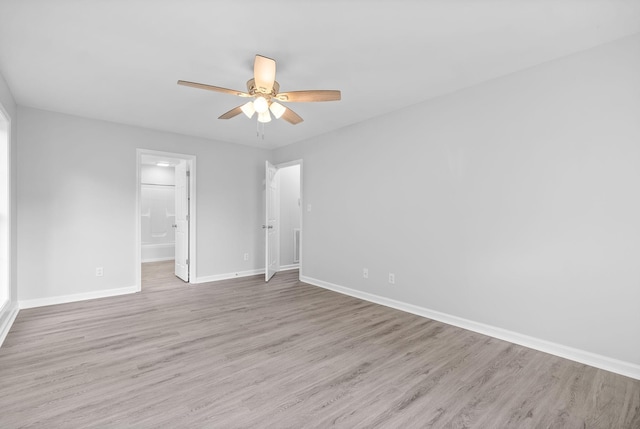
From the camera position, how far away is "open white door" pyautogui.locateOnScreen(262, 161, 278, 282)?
513cm

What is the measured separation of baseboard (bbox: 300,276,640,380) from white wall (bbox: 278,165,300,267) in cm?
263

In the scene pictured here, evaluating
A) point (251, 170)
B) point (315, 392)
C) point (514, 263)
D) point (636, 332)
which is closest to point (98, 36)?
point (315, 392)

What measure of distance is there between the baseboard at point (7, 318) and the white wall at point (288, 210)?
12.8 feet

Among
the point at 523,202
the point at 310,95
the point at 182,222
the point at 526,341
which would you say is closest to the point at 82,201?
the point at 182,222

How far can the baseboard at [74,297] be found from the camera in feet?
12.2

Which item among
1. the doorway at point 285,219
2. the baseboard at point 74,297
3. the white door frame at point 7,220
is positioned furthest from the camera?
the doorway at point 285,219

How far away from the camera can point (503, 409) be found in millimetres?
1818

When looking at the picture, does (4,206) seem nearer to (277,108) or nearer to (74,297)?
(74,297)

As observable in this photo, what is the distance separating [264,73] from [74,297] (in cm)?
398

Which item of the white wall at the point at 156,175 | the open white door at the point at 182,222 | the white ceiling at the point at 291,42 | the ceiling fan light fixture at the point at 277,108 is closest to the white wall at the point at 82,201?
the open white door at the point at 182,222

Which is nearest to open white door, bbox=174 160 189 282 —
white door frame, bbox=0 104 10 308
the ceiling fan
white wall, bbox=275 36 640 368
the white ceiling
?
the white ceiling

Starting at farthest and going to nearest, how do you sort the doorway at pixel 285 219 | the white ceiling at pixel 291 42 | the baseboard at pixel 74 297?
1. the doorway at pixel 285 219
2. the baseboard at pixel 74 297
3. the white ceiling at pixel 291 42

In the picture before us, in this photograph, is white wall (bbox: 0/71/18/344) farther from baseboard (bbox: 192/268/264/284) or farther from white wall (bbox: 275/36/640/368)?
white wall (bbox: 275/36/640/368)

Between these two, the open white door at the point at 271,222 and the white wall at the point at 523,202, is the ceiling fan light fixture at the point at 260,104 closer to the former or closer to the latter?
the white wall at the point at 523,202
